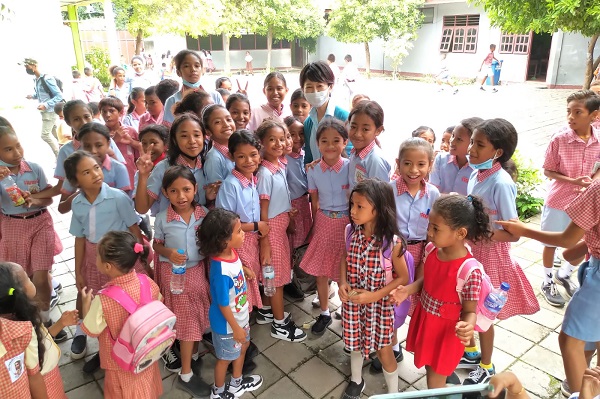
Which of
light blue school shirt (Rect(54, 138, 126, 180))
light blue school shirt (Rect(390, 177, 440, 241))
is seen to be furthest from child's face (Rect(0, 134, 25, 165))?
light blue school shirt (Rect(390, 177, 440, 241))

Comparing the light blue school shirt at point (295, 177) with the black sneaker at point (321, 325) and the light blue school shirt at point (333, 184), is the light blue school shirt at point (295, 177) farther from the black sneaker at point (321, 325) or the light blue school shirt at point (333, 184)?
the black sneaker at point (321, 325)

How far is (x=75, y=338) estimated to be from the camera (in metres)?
2.93

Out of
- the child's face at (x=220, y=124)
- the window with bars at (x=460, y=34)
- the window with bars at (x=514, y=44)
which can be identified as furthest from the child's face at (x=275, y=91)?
the window with bars at (x=460, y=34)

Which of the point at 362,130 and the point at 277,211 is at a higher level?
the point at 362,130

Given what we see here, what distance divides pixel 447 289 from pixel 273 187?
1324mm

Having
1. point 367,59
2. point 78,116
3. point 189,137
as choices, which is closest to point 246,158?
point 189,137

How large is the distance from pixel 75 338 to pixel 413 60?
71.0 ft

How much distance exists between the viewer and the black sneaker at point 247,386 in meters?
2.54

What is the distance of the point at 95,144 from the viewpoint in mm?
3053

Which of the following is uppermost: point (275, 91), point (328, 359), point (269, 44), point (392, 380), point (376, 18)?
point (376, 18)

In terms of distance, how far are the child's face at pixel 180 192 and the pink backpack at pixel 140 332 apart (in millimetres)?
538

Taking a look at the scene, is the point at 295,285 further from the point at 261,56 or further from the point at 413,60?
the point at 261,56

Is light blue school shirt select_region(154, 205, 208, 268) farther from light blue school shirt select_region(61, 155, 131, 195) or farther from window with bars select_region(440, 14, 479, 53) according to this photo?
window with bars select_region(440, 14, 479, 53)

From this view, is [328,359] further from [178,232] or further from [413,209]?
[178,232]
